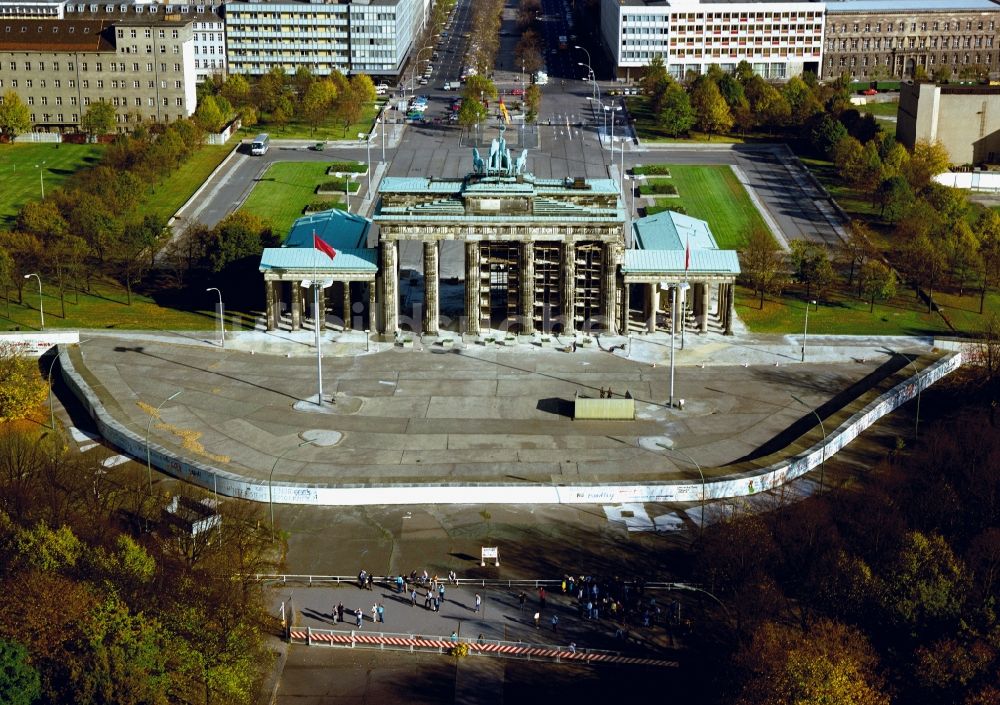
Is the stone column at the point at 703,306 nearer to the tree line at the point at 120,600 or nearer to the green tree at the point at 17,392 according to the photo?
the tree line at the point at 120,600

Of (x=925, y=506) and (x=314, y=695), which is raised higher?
(x=925, y=506)

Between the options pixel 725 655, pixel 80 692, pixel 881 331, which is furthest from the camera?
pixel 881 331

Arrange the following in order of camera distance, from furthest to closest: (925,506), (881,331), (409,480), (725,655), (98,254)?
1. (98,254)
2. (881,331)
3. (409,480)
4. (925,506)
5. (725,655)

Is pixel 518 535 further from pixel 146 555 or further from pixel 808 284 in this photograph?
pixel 808 284

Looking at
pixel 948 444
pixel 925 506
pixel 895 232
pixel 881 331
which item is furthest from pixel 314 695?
pixel 895 232

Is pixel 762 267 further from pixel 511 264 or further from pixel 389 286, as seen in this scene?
pixel 389 286

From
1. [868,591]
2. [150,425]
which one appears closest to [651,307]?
[150,425]
